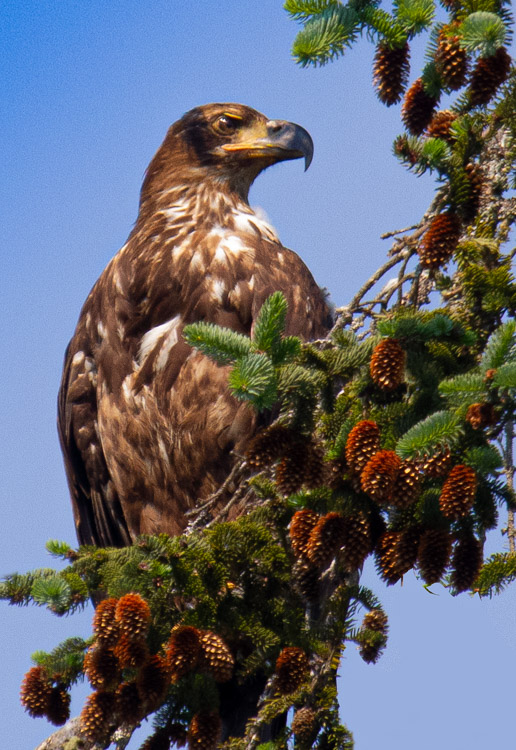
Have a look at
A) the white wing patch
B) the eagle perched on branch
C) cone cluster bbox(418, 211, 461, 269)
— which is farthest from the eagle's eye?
cone cluster bbox(418, 211, 461, 269)

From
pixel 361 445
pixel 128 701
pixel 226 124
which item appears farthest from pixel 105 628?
pixel 226 124

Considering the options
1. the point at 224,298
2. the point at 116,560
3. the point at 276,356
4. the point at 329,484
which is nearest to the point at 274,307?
the point at 276,356

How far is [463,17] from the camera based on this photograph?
8.03ft

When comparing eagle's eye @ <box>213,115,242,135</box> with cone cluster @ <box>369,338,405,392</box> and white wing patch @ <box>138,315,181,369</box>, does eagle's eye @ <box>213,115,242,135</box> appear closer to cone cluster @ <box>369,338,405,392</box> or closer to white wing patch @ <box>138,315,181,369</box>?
white wing patch @ <box>138,315,181,369</box>

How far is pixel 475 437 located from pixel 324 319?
2.22 m

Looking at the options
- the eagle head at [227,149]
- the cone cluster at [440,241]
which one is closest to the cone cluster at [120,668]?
the cone cluster at [440,241]

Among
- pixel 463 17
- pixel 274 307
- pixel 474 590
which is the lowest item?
pixel 474 590

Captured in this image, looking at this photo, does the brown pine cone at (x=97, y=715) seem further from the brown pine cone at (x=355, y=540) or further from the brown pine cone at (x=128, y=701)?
the brown pine cone at (x=355, y=540)

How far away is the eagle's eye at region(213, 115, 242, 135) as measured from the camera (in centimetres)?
513

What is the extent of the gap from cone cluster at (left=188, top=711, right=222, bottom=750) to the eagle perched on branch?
181 cm

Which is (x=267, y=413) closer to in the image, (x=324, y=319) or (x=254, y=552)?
(x=324, y=319)

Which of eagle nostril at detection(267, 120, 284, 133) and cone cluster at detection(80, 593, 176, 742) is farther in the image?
eagle nostril at detection(267, 120, 284, 133)

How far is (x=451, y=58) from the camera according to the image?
2.43m

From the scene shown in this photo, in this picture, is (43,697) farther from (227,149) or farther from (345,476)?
(227,149)
